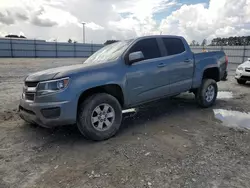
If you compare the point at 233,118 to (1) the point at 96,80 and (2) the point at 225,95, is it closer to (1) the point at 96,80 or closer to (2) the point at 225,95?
(2) the point at 225,95

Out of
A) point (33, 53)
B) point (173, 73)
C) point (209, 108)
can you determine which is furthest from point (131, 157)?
point (33, 53)

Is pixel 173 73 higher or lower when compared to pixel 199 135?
higher

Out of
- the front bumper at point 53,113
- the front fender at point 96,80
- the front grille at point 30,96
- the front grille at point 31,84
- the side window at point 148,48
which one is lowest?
the front bumper at point 53,113

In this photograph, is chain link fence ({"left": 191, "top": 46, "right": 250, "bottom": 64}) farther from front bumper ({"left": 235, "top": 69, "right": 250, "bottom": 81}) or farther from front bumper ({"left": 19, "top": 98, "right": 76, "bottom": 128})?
front bumper ({"left": 19, "top": 98, "right": 76, "bottom": 128})

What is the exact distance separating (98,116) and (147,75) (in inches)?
52.8

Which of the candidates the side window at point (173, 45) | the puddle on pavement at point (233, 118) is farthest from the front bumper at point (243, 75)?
the side window at point (173, 45)

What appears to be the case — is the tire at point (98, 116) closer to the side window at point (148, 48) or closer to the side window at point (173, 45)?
the side window at point (148, 48)

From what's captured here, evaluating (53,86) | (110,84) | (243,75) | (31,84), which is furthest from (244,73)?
(31,84)

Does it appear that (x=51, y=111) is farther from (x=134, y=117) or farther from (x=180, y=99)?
(x=180, y=99)

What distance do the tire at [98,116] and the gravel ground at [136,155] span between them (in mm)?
159

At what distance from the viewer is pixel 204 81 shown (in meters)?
6.04

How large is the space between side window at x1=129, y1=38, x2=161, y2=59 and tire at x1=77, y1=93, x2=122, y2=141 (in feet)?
3.90

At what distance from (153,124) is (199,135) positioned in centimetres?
101

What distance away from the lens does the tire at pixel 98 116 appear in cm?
372
